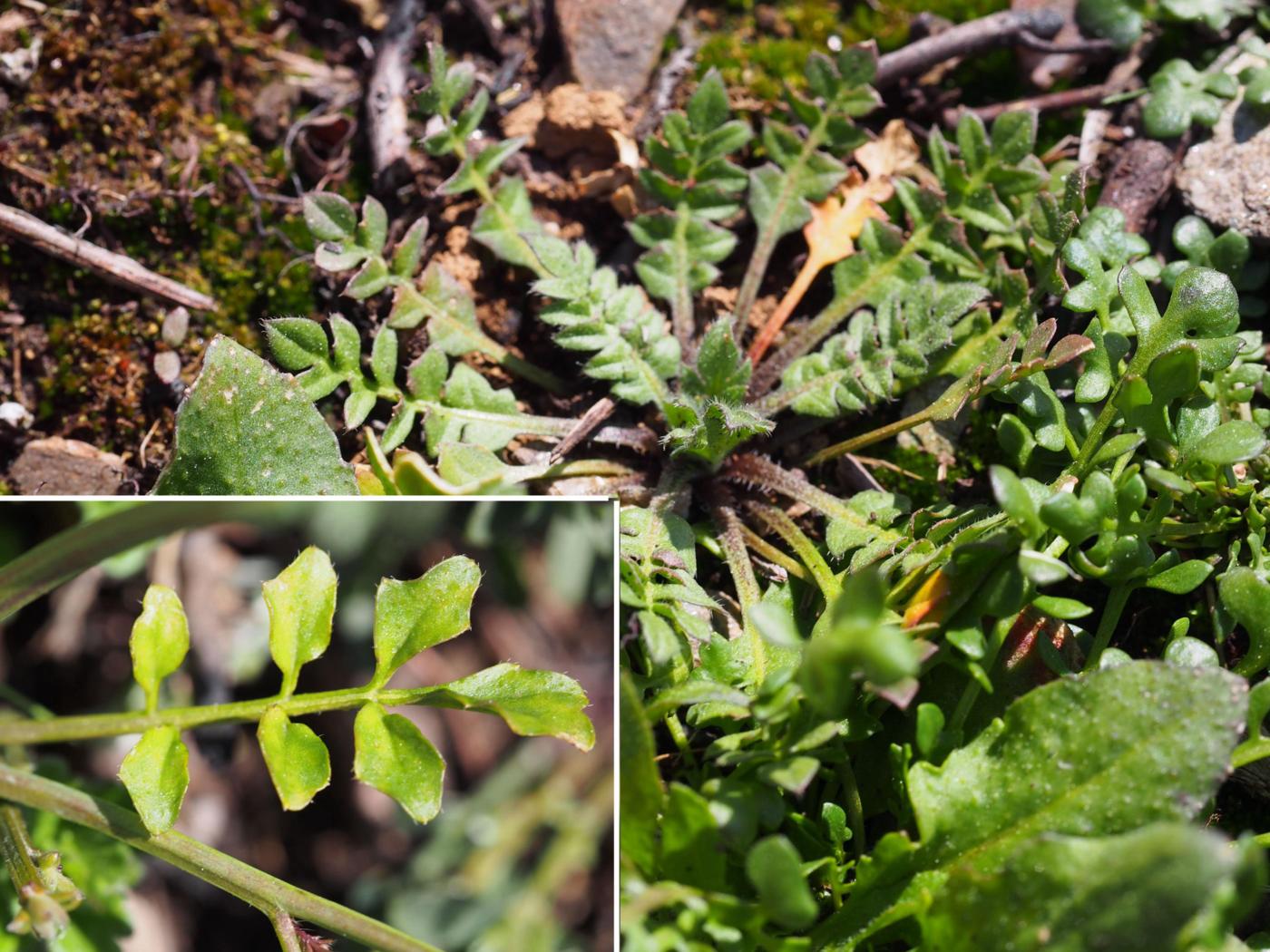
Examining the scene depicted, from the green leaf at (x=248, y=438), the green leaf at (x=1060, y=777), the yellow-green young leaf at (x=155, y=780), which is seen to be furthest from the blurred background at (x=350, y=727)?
the green leaf at (x=1060, y=777)

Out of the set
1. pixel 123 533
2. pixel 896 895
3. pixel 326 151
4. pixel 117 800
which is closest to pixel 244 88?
pixel 326 151

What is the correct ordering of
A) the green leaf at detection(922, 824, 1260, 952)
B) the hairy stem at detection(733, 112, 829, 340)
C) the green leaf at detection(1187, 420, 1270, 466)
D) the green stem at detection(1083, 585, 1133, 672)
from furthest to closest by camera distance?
1. the hairy stem at detection(733, 112, 829, 340)
2. the green stem at detection(1083, 585, 1133, 672)
3. the green leaf at detection(1187, 420, 1270, 466)
4. the green leaf at detection(922, 824, 1260, 952)

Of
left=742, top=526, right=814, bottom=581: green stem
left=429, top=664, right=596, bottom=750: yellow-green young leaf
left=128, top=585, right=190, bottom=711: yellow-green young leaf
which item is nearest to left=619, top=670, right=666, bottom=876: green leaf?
left=429, top=664, right=596, bottom=750: yellow-green young leaf

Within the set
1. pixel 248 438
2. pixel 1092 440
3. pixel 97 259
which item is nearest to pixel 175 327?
pixel 97 259

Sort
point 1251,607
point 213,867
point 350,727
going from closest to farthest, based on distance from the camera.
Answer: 1. point 213,867
2. point 1251,607
3. point 350,727

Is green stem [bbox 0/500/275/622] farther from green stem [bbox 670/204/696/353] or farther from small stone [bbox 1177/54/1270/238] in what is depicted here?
small stone [bbox 1177/54/1270/238]

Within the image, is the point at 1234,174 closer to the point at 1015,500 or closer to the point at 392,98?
the point at 1015,500

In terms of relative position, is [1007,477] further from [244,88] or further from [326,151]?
[244,88]
